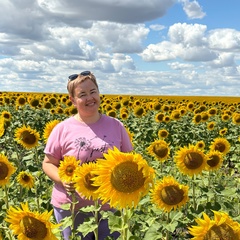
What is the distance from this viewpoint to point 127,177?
264 cm

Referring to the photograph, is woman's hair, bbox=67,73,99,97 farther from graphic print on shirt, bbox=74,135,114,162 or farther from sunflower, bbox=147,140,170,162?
sunflower, bbox=147,140,170,162

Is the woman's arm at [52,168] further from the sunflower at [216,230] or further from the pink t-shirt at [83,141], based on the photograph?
the sunflower at [216,230]

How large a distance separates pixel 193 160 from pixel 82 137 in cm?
155

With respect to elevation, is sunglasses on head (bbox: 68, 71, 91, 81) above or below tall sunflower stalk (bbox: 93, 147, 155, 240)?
above

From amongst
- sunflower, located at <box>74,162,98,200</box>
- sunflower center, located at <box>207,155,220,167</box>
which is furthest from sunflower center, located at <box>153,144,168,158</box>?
sunflower, located at <box>74,162,98,200</box>

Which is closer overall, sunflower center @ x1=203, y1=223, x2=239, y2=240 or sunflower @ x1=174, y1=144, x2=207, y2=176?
sunflower center @ x1=203, y1=223, x2=239, y2=240

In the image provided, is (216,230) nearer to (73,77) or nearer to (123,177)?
(123,177)

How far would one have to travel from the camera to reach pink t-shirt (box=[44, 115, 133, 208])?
417cm

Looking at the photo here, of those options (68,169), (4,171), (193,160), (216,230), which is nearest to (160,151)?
(193,160)

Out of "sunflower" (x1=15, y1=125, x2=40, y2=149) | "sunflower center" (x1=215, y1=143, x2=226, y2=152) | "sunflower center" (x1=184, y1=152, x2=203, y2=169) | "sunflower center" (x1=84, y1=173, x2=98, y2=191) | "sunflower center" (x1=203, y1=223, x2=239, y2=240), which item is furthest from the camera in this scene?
"sunflower center" (x1=215, y1=143, x2=226, y2=152)

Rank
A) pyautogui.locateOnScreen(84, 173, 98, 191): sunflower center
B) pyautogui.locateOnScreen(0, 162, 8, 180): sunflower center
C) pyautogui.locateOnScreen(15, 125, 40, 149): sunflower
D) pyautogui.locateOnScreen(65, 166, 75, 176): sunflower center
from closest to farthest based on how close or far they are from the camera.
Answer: pyautogui.locateOnScreen(84, 173, 98, 191): sunflower center, pyautogui.locateOnScreen(65, 166, 75, 176): sunflower center, pyautogui.locateOnScreen(0, 162, 8, 180): sunflower center, pyautogui.locateOnScreen(15, 125, 40, 149): sunflower

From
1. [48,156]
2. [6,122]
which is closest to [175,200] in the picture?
[48,156]

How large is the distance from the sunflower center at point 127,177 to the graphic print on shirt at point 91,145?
4.90 ft

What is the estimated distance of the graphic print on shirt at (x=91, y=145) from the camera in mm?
4152
